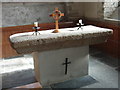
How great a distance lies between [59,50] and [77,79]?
25.1 inches

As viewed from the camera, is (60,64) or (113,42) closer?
(60,64)

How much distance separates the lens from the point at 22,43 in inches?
80.6

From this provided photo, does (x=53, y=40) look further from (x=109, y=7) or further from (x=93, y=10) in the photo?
(x=93, y=10)

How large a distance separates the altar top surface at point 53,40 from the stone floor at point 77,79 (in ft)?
2.12

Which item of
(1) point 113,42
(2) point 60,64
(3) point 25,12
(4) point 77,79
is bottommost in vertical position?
(4) point 77,79

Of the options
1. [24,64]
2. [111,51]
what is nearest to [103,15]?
[111,51]

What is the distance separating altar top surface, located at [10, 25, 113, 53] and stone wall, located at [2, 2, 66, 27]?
2.39m

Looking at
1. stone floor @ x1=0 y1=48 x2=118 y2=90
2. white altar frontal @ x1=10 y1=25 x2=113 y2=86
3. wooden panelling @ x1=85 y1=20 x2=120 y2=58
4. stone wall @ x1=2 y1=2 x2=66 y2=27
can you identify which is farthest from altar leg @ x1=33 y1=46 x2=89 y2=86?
stone wall @ x1=2 y1=2 x2=66 y2=27

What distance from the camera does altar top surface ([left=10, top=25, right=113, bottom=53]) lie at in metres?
2.08

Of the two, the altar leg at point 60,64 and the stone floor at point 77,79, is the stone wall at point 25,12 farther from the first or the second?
the altar leg at point 60,64

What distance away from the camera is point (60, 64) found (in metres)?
2.54

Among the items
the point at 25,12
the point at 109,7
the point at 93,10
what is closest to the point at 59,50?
the point at 109,7

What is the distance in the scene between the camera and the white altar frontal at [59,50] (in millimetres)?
2165

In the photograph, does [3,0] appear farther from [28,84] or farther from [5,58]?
[28,84]
